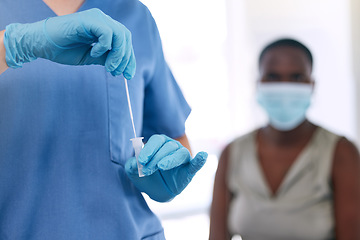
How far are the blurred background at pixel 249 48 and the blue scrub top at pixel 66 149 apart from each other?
110 cm

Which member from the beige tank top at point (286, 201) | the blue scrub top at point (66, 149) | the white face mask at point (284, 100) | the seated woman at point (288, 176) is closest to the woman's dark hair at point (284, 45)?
the seated woman at point (288, 176)

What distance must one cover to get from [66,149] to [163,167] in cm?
16

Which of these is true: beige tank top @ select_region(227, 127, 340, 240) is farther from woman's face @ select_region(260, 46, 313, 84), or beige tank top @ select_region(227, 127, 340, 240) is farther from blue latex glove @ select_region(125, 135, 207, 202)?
blue latex glove @ select_region(125, 135, 207, 202)

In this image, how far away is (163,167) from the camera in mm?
650

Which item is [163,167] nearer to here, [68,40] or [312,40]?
[68,40]

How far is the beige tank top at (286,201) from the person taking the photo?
1.53m

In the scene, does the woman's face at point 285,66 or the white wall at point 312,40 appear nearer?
the woman's face at point 285,66

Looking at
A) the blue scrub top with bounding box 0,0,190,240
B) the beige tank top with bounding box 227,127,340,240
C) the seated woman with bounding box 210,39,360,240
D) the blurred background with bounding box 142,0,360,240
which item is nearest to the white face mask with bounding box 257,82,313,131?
the seated woman with bounding box 210,39,360,240

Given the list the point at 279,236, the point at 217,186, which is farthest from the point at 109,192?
the point at 279,236

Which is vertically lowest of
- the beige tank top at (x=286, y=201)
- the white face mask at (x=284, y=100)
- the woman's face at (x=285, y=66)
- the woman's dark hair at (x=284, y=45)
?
the beige tank top at (x=286, y=201)

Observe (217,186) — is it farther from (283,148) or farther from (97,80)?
(97,80)

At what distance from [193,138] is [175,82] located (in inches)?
50.5

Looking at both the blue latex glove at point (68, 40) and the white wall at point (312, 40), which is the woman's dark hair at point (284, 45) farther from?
the blue latex glove at point (68, 40)

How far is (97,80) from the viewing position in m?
0.71
